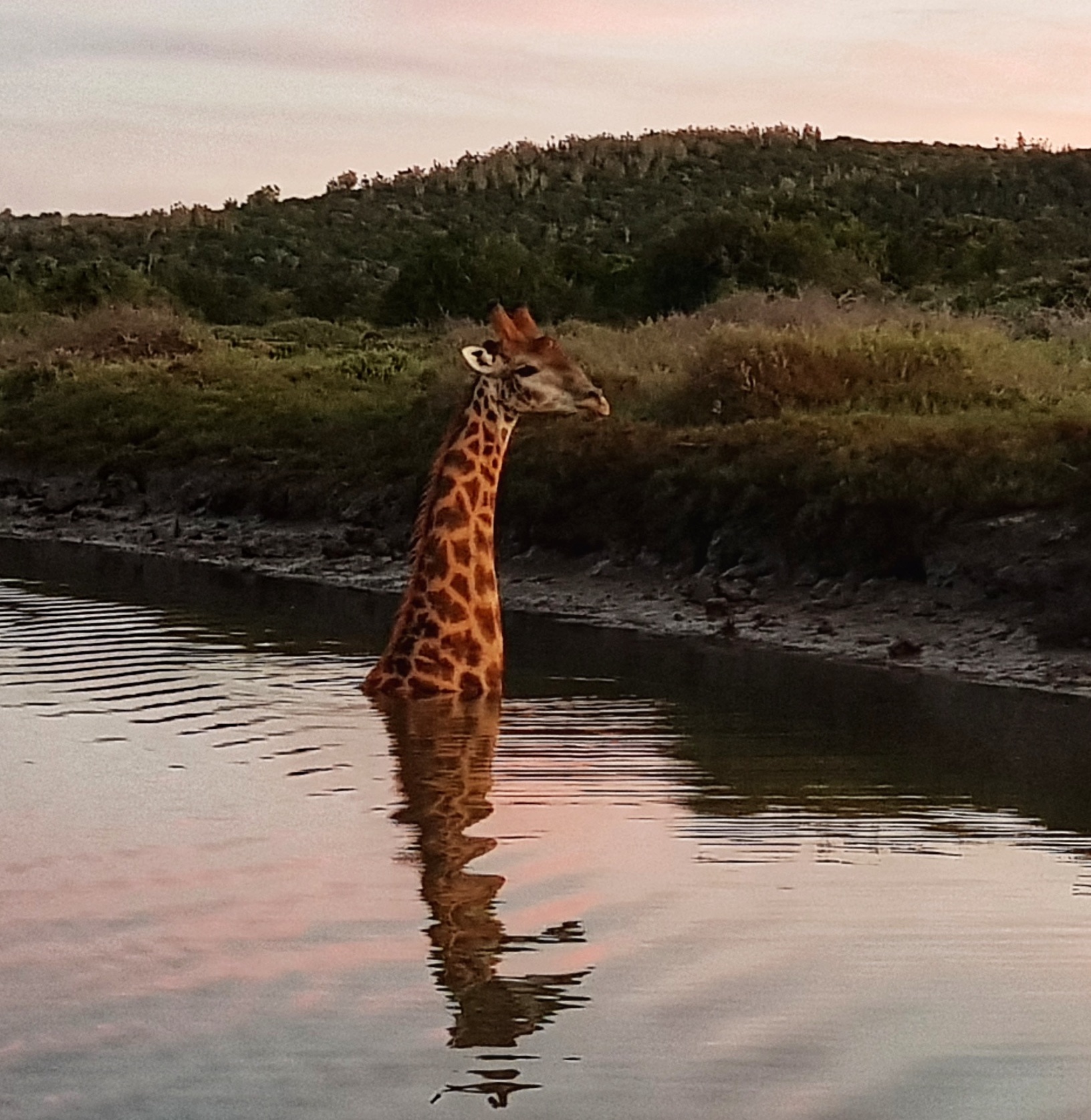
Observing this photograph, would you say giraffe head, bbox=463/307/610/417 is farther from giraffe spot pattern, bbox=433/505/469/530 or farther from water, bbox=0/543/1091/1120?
water, bbox=0/543/1091/1120

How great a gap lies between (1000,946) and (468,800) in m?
2.41

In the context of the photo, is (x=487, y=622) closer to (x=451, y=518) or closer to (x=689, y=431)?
(x=451, y=518)

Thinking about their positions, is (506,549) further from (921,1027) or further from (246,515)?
(921,1027)

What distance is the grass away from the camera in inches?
558

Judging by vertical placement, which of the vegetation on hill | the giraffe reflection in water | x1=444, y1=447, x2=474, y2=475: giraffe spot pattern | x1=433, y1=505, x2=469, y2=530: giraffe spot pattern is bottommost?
the giraffe reflection in water

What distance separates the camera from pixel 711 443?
15914mm

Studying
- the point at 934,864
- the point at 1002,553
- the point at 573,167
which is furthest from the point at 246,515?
the point at 573,167

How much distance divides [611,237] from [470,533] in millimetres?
48076

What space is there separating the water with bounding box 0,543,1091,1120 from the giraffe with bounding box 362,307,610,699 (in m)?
0.24

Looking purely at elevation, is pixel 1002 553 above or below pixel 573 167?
below

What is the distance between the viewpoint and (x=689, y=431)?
16500 millimetres

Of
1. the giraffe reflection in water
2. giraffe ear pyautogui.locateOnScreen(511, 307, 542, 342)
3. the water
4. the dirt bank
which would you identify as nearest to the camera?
the water

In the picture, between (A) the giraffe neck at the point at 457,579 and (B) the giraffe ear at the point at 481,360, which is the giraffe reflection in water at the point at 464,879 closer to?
(A) the giraffe neck at the point at 457,579

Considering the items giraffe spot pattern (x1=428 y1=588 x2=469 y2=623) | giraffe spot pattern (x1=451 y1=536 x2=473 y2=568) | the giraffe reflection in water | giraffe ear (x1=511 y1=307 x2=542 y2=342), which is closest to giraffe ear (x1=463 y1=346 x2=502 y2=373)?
giraffe ear (x1=511 y1=307 x2=542 y2=342)
